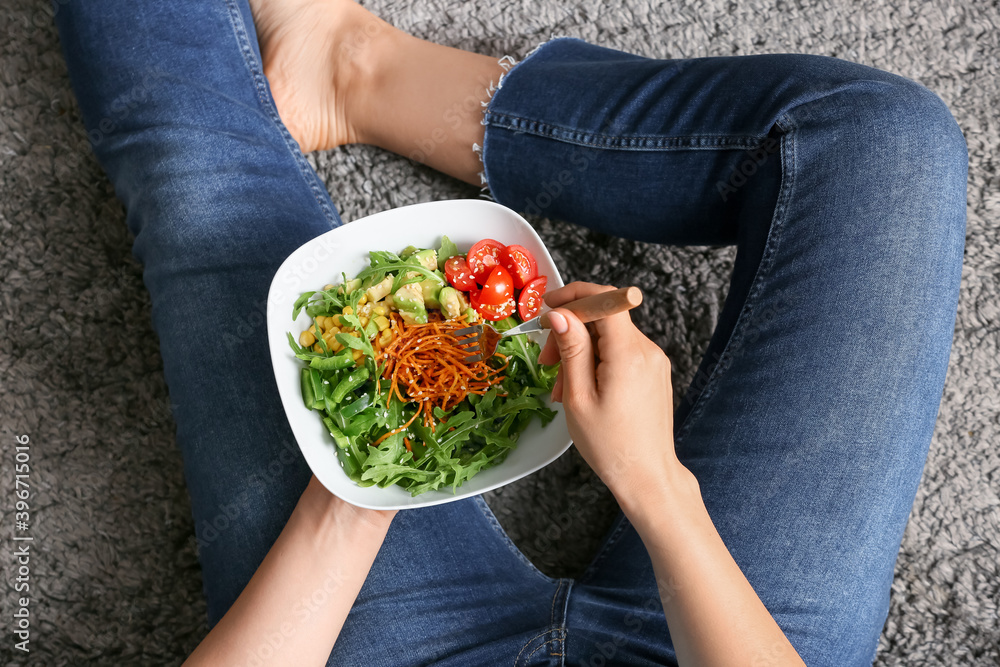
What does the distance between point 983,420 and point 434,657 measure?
1.12m

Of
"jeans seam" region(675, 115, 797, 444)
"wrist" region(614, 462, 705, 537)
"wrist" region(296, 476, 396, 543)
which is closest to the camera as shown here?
"wrist" region(614, 462, 705, 537)

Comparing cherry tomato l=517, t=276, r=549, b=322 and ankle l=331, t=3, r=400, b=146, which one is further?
ankle l=331, t=3, r=400, b=146

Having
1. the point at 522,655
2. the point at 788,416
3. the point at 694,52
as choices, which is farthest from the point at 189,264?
the point at 694,52

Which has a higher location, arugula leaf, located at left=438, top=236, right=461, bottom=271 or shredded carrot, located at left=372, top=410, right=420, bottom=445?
arugula leaf, located at left=438, top=236, right=461, bottom=271

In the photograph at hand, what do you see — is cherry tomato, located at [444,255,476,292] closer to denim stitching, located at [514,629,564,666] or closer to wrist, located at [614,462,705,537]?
wrist, located at [614,462,705,537]

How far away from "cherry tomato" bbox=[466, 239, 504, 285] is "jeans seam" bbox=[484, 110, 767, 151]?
0.26m

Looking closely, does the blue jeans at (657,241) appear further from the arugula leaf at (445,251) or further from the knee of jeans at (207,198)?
the arugula leaf at (445,251)

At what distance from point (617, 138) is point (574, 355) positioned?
46cm

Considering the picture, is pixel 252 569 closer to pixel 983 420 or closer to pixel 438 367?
pixel 438 367

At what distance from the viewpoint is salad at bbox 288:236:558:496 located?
80 cm

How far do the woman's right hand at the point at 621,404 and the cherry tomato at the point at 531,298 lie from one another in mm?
139

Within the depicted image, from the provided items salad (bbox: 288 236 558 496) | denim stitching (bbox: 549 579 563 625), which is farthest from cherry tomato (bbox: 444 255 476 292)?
denim stitching (bbox: 549 579 563 625)

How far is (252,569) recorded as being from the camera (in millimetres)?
908

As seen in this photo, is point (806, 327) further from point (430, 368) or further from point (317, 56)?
point (317, 56)
